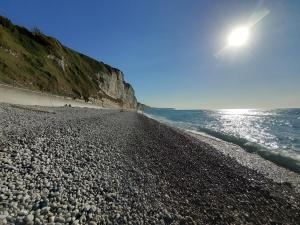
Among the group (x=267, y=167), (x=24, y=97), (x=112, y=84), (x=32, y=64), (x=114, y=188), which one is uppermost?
(x=112, y=84)

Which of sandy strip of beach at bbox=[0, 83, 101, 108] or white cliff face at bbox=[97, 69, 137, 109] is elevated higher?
white cliff face at bbox=[97, 69, 137, 109]

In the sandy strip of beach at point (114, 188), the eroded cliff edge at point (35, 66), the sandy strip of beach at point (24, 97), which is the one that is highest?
the eroded cliff edge at point (35, 66)

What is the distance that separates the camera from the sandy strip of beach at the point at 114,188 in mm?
6634

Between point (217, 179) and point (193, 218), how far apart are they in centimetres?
496

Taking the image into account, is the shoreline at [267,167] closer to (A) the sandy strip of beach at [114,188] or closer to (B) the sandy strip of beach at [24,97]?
(A) the sandy strip of beach at [114,188]

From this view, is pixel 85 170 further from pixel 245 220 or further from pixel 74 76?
pixel 74 76

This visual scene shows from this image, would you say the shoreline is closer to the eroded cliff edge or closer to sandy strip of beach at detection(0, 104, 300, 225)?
sandy strip of beach at detection(0, 104, 300, 225)

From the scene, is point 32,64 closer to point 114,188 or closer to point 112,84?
point 114,188

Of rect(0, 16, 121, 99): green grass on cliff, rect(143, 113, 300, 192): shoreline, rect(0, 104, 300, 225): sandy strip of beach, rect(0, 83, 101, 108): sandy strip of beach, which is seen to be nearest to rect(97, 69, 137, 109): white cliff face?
rect(0, 16, 121, 99): green grass on cliff

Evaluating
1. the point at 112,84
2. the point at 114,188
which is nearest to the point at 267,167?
the point at 114,188

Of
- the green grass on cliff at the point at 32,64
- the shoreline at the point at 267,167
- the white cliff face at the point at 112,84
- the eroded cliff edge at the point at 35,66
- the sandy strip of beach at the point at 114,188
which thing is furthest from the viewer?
the white cliff face at the point at 112,84

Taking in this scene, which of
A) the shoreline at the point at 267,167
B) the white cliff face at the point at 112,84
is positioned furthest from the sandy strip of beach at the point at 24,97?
the white cliff face at the point at 112,84

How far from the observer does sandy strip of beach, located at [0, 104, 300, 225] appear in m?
6.63

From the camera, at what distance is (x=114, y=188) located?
28.4 ft
